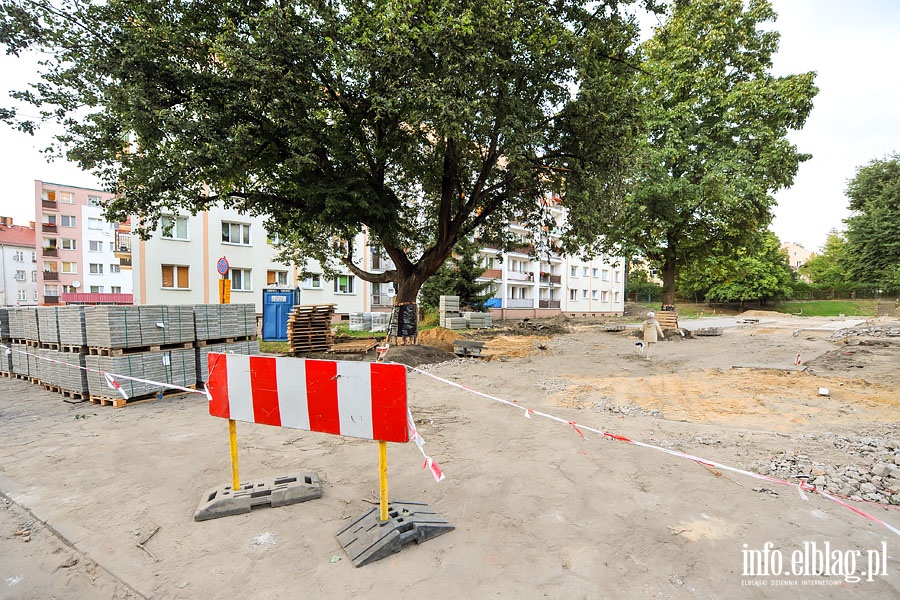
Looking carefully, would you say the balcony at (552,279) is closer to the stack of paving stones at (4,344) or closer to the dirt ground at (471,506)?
the dirt ground at (471,506)

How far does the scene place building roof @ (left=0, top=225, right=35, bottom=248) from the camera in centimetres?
5553

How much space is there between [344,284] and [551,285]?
25.7m

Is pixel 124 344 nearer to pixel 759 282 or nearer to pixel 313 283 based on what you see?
pixel 313 283

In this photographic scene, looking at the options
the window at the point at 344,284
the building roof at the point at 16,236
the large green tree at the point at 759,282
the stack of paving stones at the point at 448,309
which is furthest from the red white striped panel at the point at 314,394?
the building roof at the point at 16,236

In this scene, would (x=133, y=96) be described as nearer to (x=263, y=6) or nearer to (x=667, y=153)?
(x=263, y=6)

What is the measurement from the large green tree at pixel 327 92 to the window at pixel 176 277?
47.4ft

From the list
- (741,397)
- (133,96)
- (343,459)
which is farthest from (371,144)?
(741,397)

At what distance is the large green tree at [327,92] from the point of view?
9.18 meters

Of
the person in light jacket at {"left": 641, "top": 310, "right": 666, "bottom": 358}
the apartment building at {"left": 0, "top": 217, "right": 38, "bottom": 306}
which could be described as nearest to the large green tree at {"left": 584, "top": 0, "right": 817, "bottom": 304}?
the person in light jacket at {"left": 641, "top": 310, "right": 666, "bottom": 358}

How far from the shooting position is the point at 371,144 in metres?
12.7

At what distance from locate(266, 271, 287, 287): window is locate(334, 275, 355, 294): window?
3.88 metres

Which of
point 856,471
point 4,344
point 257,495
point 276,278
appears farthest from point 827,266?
point 4,344

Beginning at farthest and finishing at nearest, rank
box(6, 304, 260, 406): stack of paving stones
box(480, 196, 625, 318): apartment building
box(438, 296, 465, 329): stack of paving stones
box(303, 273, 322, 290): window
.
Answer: box(480, 196, 625, 318): apartment building < box(303, 273, 322, 290): window < box(438, 296, 465, 329): stack of paving stones < box(6, 304, 260, 406): stack of paving stones

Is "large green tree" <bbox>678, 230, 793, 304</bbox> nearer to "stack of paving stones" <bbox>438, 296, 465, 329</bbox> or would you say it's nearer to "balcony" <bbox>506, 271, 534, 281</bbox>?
"balcony" <bbox>506, 271, 534, 281</bbox>
